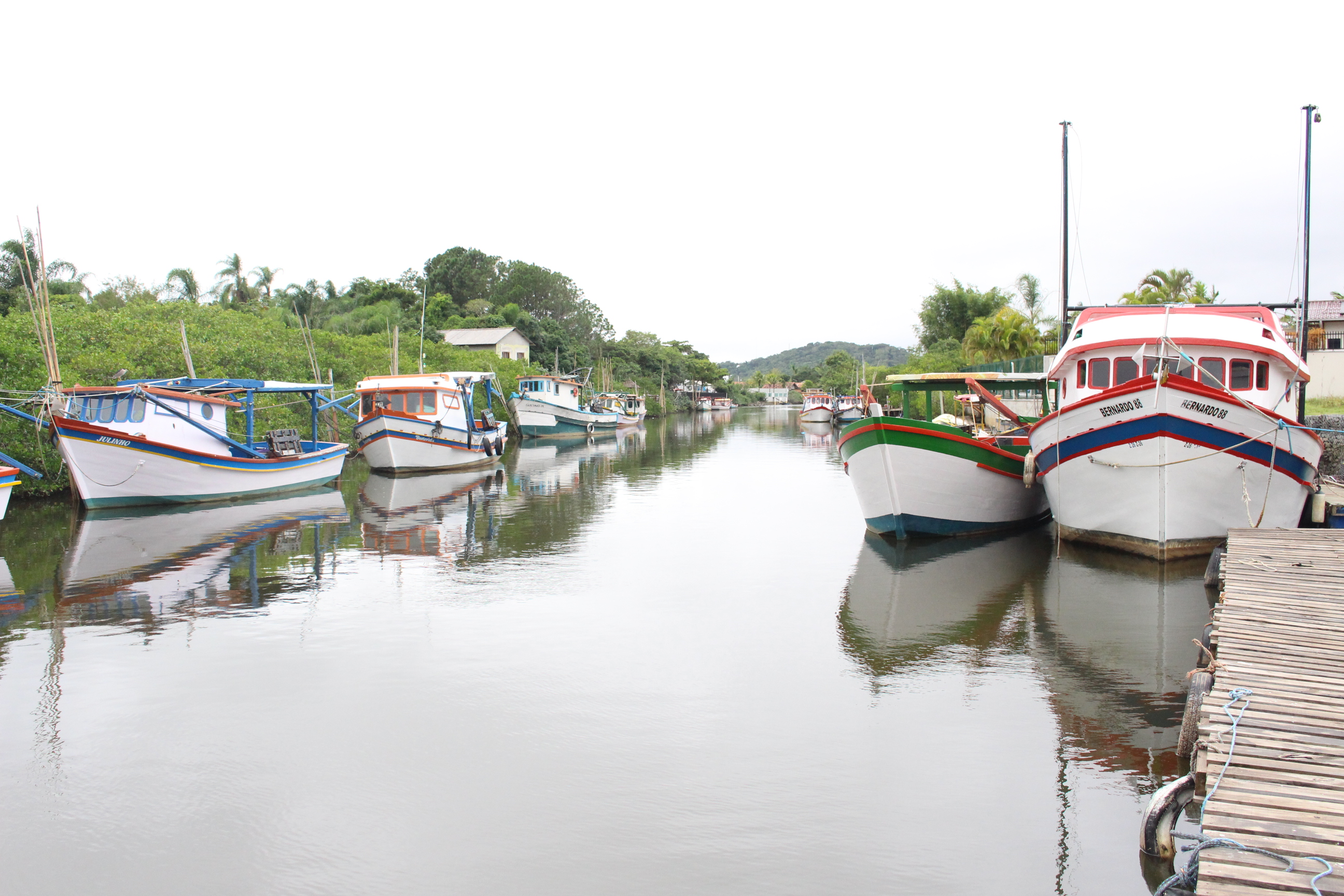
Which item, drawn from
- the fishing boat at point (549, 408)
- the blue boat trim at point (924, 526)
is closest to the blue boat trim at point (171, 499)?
the blue boat trim at point (924, 526)

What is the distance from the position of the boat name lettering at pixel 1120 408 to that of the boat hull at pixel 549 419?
33.3m

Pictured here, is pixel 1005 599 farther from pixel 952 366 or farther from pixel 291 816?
pixel 952 366

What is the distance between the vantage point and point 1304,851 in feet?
12.1

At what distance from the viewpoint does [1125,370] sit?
512 inches

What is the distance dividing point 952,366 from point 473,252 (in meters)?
46.0

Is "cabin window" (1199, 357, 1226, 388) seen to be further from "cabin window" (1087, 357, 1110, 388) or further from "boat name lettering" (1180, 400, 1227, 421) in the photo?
"boat name lettering" (1180, 400, 1227, 421)

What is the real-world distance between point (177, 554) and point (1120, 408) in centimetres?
1296

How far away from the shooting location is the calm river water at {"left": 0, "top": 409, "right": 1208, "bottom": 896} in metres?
4.89

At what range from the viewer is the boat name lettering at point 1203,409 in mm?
10922

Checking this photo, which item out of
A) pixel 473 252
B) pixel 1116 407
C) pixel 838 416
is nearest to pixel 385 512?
pixel 1116 407

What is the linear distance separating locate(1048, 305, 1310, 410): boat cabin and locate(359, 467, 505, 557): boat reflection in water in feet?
31.7

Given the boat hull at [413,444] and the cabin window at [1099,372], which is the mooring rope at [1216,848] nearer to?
the cabin window at [1099,372]

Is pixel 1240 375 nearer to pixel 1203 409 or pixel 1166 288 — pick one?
pixel 1203 409

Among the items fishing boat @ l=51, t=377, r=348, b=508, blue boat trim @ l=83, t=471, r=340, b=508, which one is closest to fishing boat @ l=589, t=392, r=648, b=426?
blue boat trim @ l=83, t=471, r=340, b=508
